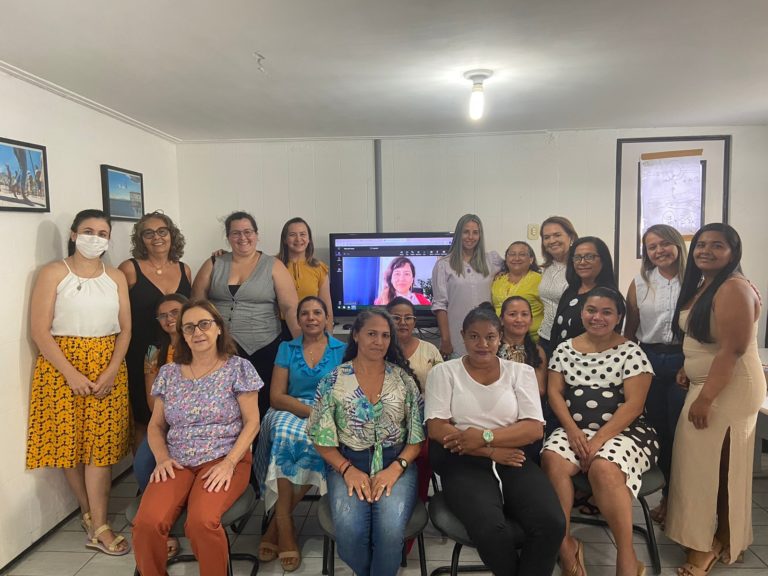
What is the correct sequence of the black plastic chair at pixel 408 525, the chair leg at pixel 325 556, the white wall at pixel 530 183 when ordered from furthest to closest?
the white wall at pixel 530 183
the chair leg at pixel 325 556
the black plastic chair at pixel 408 525

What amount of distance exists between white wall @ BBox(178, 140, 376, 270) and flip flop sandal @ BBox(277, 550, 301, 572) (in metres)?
2.54

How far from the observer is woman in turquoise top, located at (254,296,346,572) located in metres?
2.29

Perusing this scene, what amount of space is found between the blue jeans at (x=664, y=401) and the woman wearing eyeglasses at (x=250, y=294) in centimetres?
185

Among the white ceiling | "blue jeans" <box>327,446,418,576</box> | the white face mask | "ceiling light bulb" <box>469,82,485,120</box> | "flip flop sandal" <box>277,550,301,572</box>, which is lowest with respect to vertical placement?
"flip flop sandal" <box>277,550,301,572</box>

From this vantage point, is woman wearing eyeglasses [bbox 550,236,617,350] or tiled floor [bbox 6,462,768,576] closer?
tiled floor [bbox 6,462,768,576]

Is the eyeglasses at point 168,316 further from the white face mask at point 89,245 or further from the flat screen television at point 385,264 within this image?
the flat screen television at point 385,264

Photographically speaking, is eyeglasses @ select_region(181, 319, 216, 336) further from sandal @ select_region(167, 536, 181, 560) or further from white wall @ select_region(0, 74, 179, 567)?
sandal @ select_region(167, 536, 181, 560)

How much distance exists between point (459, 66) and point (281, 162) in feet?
7.26

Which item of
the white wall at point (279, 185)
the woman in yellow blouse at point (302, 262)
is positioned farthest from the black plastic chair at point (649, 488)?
the white wall at point (279, 185)

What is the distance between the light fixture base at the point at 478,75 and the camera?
103 inches

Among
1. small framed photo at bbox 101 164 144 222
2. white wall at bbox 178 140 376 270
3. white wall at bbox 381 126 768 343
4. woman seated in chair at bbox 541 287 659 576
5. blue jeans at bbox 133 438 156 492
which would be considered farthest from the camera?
white wall at bbox 178 140 376 270

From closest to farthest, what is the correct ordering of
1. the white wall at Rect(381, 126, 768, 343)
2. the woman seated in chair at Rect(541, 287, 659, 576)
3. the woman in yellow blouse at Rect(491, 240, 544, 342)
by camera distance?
the woman seated in chair at Rect(541, 287, 659, 576) < the woman in yellow blouse at Rect(491, 240, 544, 342) < the white wall at Rect(381, 126, 768, 343)

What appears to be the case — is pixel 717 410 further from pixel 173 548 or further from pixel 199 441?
pixel 173 548

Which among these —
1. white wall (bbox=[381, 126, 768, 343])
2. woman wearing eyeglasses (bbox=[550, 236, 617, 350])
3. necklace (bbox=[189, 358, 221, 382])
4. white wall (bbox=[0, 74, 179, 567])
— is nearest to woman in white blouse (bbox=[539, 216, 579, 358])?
woman wearing eyeglasses (bbox=[550, 236, 617, 350])
